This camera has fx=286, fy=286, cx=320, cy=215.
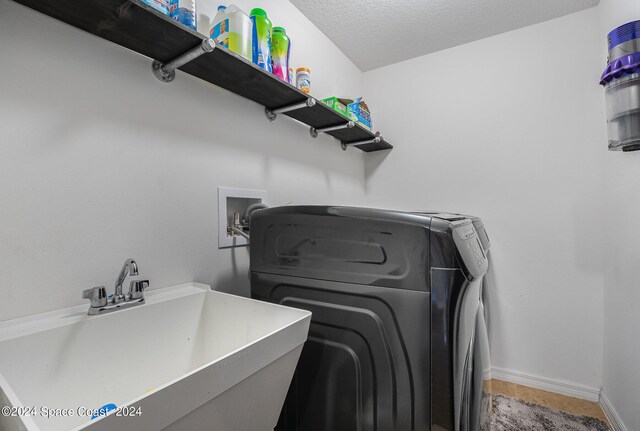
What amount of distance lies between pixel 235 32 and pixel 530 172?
214cm

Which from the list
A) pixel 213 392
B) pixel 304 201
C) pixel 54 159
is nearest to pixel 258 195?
pixel 304 201

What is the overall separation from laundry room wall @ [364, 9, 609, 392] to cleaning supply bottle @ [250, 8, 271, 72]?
63.2 inches

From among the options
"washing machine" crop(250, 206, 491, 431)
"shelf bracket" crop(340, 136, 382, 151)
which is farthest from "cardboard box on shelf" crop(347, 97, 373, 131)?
"washing machine" crop(250, 206, 491, 431)

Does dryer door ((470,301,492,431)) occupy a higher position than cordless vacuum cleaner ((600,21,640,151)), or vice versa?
cordless vacuum cleaner ((600,21,640,151))

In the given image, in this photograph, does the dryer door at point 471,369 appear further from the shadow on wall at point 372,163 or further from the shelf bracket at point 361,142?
the shadow on wall at point 372,163

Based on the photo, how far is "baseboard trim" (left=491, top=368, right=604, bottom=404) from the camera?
1898 mm

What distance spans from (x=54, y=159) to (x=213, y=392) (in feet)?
2.71

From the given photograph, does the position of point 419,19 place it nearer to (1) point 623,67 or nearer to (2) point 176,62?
(1) point 623,67

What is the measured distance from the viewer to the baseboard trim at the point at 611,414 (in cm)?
159

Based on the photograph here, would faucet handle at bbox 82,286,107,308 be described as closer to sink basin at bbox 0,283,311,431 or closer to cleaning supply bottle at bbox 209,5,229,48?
sink basin at bbox 0,283,311,431

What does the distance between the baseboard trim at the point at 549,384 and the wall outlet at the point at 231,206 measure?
7.05 ft

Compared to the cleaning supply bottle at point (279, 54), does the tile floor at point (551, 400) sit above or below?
below

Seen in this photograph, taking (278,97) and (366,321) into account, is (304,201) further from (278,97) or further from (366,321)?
(366,321)

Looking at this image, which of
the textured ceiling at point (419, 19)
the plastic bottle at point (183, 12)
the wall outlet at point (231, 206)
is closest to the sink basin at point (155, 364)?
the wall outlet at point (231, 206)
